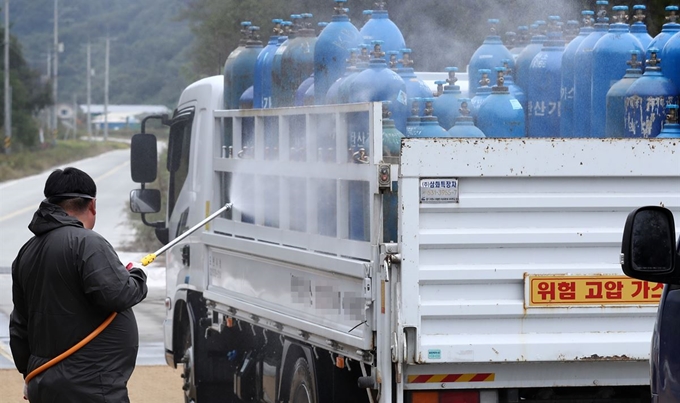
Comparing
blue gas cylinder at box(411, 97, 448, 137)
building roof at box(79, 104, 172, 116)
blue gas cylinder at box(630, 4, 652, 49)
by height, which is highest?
blue gas cylinder at box(630, 4, 652, 49)

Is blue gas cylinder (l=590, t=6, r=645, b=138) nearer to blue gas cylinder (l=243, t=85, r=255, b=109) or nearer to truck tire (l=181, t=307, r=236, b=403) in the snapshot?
blue gas cylinder (l=243, t=85, r=255, b=109)

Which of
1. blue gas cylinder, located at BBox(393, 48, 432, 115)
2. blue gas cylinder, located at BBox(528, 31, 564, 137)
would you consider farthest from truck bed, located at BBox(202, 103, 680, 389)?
blue gas cylinder, located at BBox(528, 31, 564, 137)

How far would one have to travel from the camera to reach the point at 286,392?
6.75m

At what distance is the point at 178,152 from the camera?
907 cm

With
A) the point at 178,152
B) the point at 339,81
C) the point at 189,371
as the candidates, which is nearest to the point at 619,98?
the point at 339,81

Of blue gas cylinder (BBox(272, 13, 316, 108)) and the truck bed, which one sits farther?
blue gas cylinder (BBox(272, 13, 316, 108))

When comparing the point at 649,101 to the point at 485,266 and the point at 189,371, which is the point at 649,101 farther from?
the point at 189,371

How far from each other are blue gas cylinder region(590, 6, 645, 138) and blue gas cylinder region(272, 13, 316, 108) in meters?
1.70

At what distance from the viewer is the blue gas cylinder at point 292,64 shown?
696 centimetres

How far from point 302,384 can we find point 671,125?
90.9 inches

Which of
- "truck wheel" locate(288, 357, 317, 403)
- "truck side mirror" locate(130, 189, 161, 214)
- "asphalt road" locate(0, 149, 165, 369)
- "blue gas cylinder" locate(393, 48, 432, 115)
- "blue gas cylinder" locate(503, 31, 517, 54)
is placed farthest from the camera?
"asphalt road" locate(0, 149, 165, 369)

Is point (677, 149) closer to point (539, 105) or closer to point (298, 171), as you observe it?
point (539, 105)

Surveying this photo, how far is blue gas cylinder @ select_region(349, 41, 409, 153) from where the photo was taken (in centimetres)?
594

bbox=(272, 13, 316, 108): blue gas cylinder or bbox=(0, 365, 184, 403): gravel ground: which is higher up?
bbox=(272, 13, 316, 108): blue gas cylinder
